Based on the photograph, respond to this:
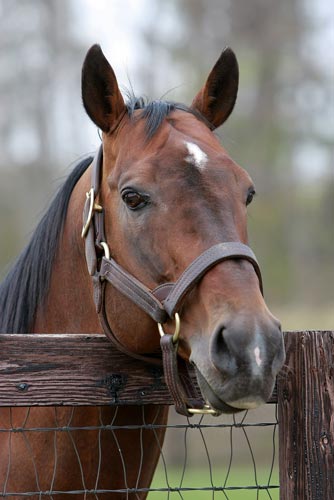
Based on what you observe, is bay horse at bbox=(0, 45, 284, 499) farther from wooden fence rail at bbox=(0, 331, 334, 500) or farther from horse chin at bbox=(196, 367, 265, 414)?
wooden fence rail at bbox=(0, 331, 334, 500)

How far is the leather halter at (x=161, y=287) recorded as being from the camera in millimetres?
2930

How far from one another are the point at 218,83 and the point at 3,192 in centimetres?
2170

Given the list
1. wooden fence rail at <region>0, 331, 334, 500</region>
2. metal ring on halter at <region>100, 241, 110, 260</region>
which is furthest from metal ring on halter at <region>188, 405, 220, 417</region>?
metal ring on halter at <region>100, 241, 110, 260</region>

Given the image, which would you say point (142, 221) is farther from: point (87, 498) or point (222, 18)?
point (222, 18)

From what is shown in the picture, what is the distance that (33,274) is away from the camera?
12.5 ft

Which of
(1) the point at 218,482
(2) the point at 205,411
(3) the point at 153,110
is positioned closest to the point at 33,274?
(3) the point at 153,110

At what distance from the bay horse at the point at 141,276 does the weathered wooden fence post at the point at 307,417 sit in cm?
41

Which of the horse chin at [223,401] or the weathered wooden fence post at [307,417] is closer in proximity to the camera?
the horse chin at [223,401]

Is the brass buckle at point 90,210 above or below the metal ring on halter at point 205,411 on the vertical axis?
above

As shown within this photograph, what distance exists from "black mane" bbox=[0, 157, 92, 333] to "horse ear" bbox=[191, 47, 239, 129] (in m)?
0.68

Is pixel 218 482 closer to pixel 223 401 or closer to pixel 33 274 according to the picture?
pixel 33 274

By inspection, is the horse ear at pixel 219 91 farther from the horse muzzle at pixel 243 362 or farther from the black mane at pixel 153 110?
the horse muzzle at pixel 243 362

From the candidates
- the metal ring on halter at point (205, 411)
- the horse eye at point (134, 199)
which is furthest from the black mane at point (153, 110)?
the metal ring on halter at point (205, 411)

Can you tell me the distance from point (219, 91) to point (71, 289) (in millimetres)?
1044
